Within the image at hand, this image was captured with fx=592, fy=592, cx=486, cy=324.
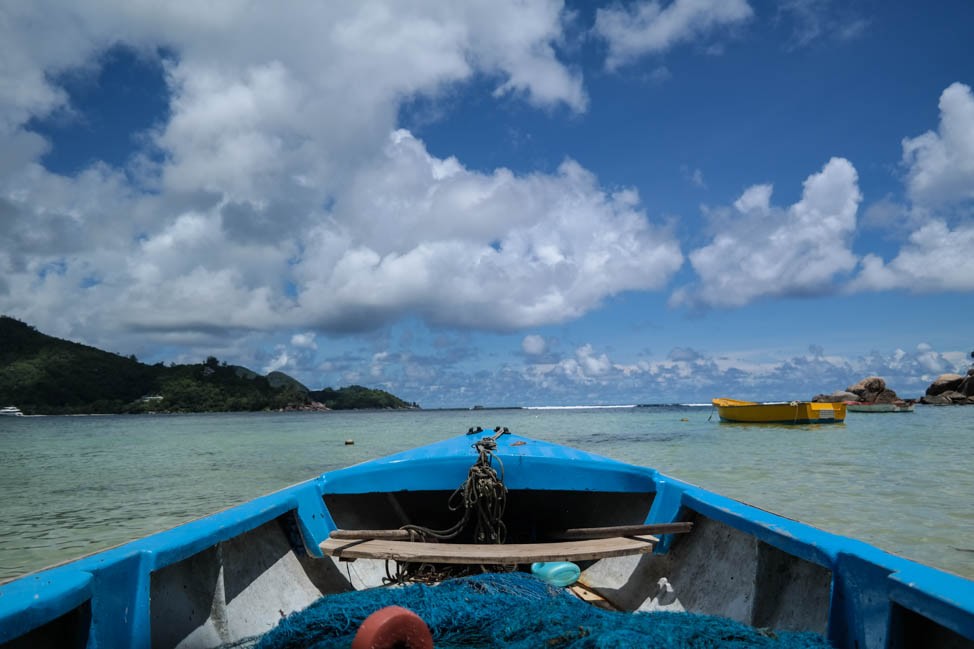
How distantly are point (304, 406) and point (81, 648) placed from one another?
422 feet

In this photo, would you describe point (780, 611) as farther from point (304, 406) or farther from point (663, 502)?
point (304, 406)

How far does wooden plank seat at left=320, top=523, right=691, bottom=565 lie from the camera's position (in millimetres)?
3383

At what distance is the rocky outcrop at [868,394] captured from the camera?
51403 millimetres

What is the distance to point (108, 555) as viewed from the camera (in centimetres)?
225

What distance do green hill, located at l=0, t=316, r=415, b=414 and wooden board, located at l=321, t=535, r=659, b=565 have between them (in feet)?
352

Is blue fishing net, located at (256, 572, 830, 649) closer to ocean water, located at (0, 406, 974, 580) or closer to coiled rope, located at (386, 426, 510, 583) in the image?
coiled rope, located at (386, 426, 510, 583)

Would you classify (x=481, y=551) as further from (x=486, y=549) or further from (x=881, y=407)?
(x=881, y=407)

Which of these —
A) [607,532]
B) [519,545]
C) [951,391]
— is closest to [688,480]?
[607,532]

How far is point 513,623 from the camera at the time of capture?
93.4 inches

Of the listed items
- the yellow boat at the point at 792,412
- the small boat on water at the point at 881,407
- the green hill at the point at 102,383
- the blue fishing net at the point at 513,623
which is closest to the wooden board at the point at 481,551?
the blue fishing net at the point at 513,623

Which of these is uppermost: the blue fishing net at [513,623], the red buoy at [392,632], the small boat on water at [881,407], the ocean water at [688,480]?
the red buoy at [392,632]

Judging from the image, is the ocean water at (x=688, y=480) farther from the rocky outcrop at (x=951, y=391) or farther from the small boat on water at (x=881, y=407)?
the rocky outcrop at (x=951, y=391)

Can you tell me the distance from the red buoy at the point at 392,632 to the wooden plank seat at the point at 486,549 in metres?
1.73

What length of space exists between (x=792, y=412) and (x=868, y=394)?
97.6 feet
